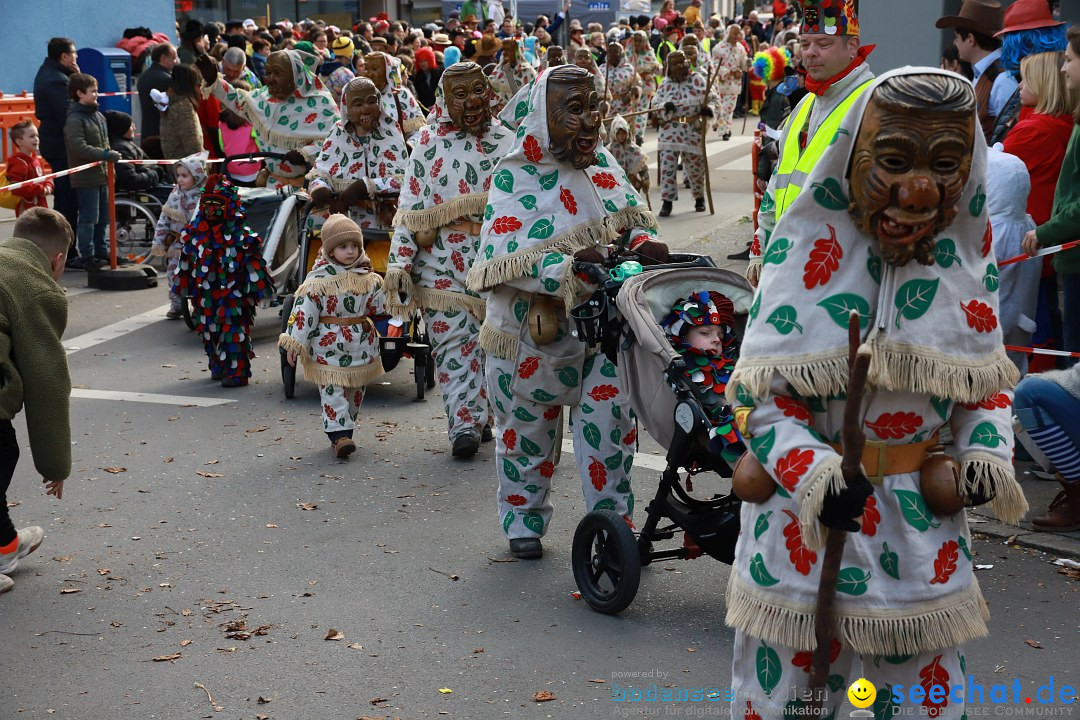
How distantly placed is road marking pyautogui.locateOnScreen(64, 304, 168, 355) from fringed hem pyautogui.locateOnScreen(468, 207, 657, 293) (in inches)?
237

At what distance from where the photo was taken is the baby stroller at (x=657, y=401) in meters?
4.84

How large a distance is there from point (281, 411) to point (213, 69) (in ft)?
21.8

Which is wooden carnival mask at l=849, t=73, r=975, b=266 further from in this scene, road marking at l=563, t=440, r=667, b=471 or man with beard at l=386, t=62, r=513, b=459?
man with beard at l=386, t=62, r=513, b=459

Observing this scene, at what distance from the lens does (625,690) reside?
473 cm

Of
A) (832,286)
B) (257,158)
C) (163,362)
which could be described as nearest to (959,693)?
(832,286)

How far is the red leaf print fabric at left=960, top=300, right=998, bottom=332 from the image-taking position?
10.4ft

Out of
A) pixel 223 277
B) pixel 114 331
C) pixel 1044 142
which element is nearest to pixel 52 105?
pixel 114 331

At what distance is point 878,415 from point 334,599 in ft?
10.4

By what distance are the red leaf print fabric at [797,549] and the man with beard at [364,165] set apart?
6.75 meters

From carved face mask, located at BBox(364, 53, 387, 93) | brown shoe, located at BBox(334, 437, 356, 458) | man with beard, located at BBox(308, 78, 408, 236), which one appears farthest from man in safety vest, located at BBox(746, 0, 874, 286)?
carved face mask, located at BBox(364, 53, 387, 93)

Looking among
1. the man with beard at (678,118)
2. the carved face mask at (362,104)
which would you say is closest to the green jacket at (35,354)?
the carved face mask at (362,104)

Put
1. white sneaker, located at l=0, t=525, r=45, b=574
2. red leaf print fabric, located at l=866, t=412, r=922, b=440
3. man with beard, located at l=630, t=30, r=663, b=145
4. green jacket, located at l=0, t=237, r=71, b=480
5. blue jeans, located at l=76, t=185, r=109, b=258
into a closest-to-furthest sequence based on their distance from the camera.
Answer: red leaf print fabric, located at l=866, t=412, r=922, b=440 < green jacket, located at l=0, t=237, r=71, b=480 < white sneaker, located at l=0, t=525, r=45, b=574 < blue jeans, located at l=76, t=185, r=109, b=258 < man with beard, located at l=630, t=30, r=663, b=145

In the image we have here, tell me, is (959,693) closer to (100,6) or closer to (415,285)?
(415,285)

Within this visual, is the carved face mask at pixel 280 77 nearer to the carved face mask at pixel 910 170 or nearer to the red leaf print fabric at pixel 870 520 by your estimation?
the carved face mask at pixel 910 170
